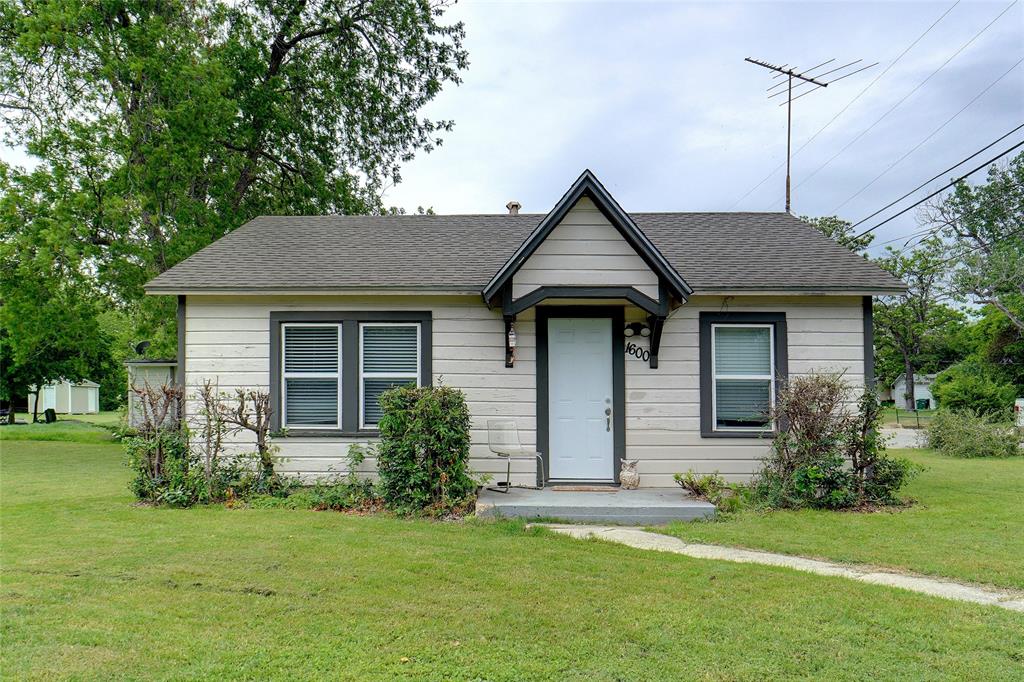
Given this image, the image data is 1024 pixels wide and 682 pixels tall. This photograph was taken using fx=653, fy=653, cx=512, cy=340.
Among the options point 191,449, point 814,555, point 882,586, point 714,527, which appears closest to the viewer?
point 882,586

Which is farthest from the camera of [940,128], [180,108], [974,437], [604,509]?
[940,128]

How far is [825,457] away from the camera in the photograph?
317 inches

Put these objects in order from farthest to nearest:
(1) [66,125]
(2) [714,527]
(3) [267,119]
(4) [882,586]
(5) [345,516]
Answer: (3) [267,119] → (1) [66,125] → (5) [345,516] → (2) [714,527] → (4) [882,586]

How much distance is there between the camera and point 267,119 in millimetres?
18141

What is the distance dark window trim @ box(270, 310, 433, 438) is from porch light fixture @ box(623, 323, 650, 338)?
108 inches

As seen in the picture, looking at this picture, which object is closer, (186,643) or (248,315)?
(186,643)

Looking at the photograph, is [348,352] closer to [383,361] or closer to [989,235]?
[383,361]

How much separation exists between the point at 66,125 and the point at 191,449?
10.9 metres

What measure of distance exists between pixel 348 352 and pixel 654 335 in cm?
427

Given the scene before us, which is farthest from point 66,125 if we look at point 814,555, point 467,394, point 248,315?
point 814,555

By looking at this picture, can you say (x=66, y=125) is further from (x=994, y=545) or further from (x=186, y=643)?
(x=994, y=545)

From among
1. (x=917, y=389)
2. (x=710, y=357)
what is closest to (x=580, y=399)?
(x=710, y=357)

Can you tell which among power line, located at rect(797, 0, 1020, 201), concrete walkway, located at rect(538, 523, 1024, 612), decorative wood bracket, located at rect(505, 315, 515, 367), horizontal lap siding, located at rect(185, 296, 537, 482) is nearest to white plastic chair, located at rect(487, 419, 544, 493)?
horizontal lap siding, located at rect(185, 296, 537, 482)

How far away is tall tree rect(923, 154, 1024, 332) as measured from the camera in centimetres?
2733
